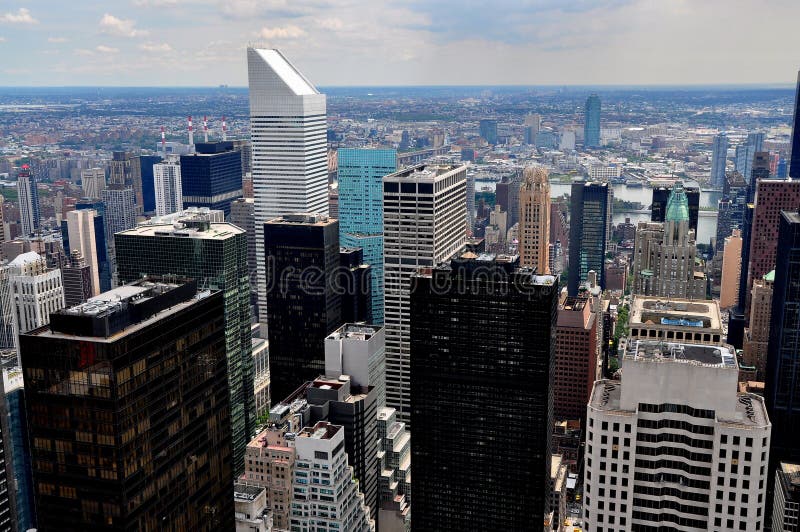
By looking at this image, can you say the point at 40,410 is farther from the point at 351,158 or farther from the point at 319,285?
the point at 351,158

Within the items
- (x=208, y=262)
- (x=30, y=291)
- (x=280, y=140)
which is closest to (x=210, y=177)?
(x=280, y=140)

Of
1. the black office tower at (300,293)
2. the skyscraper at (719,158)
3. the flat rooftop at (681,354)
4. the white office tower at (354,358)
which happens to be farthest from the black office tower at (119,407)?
the skyscraper at (719,158)

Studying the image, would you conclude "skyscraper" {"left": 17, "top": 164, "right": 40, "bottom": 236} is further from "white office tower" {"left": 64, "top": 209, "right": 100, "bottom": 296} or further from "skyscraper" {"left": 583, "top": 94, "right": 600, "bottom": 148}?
"skyscraper" {"left": 583, "top": 94, "right": 600, "bottom": 148}

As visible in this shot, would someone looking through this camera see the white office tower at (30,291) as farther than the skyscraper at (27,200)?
No

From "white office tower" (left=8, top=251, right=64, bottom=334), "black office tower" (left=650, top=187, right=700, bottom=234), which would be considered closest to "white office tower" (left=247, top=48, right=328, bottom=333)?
"white office tower" (left=8, top=251, right=64, bottom=334)

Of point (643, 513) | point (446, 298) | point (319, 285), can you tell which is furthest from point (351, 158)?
point (643, 513)

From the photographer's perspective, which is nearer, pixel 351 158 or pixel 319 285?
pixel 319 285

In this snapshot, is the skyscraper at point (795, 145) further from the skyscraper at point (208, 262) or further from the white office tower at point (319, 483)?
the white office tower at point (319, 483)
